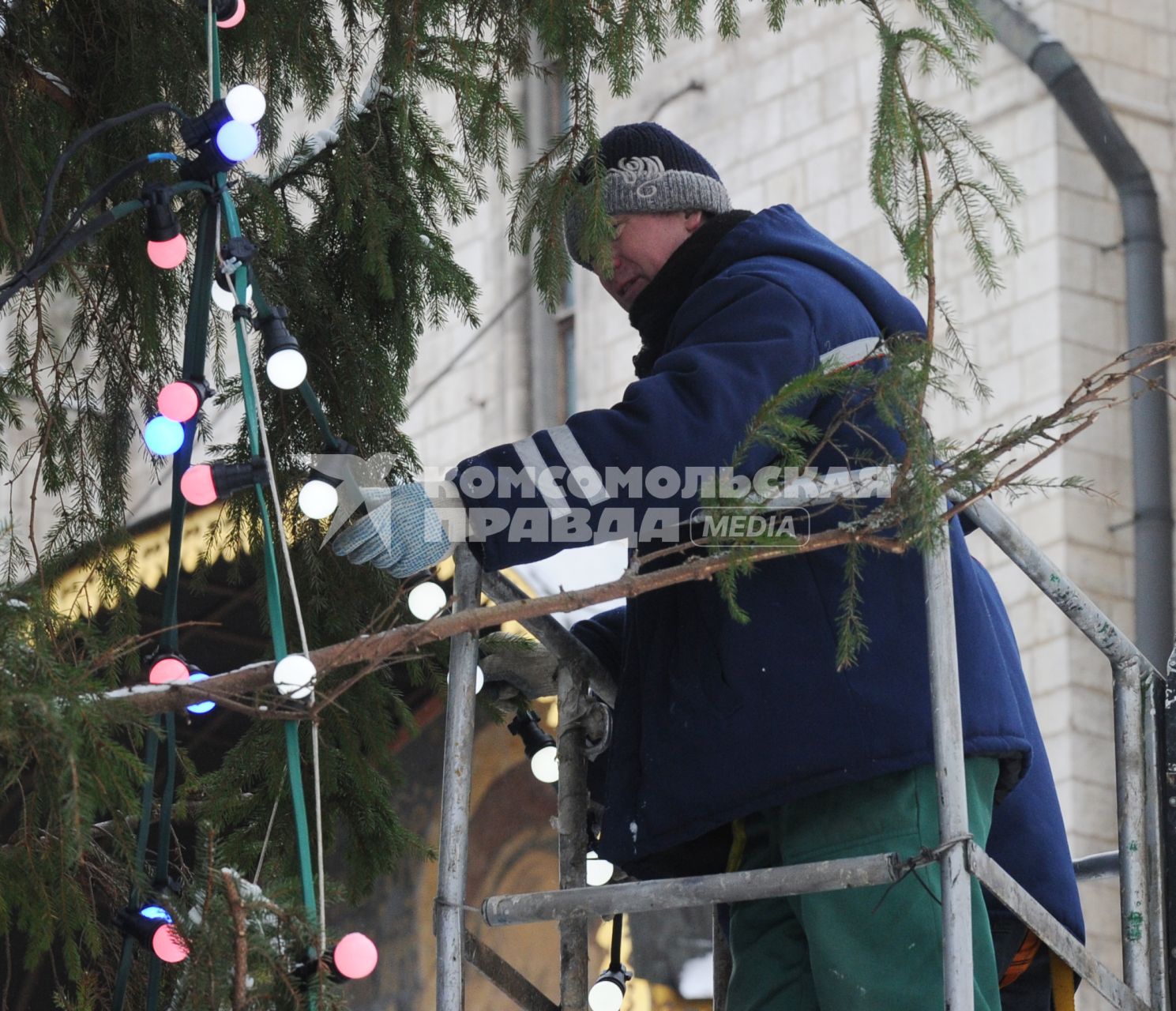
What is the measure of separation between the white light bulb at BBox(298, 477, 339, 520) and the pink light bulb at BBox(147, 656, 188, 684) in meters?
0.27

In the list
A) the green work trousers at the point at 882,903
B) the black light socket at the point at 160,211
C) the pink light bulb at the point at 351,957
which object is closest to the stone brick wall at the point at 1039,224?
the green work trousers at the point at 882,903

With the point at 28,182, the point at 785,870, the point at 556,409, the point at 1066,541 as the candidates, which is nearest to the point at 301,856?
the point at 785,870

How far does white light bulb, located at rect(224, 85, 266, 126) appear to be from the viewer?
269 cm

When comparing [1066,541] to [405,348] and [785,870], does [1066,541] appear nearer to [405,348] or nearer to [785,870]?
[405,348]

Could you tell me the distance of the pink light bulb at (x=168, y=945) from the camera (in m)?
2.31

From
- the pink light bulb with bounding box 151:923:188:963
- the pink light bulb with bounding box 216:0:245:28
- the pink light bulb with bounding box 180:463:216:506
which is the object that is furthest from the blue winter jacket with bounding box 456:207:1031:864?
the pink light bulb with bounding box 216:0:245:28

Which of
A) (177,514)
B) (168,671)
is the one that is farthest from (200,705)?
(177,514)

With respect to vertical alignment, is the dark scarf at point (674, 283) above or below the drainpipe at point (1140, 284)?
below

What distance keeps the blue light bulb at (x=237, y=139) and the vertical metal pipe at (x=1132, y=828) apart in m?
1.70

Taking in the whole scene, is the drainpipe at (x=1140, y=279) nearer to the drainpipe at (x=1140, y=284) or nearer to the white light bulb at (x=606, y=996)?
the drainpipe at (x=1140, y=284)

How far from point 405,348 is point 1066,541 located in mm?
5904

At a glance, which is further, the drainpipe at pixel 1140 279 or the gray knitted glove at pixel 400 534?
the drainpipe at pixel 1140 279

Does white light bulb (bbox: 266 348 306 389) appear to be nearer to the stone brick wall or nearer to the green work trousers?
the green work trousers

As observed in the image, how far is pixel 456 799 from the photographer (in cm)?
283
